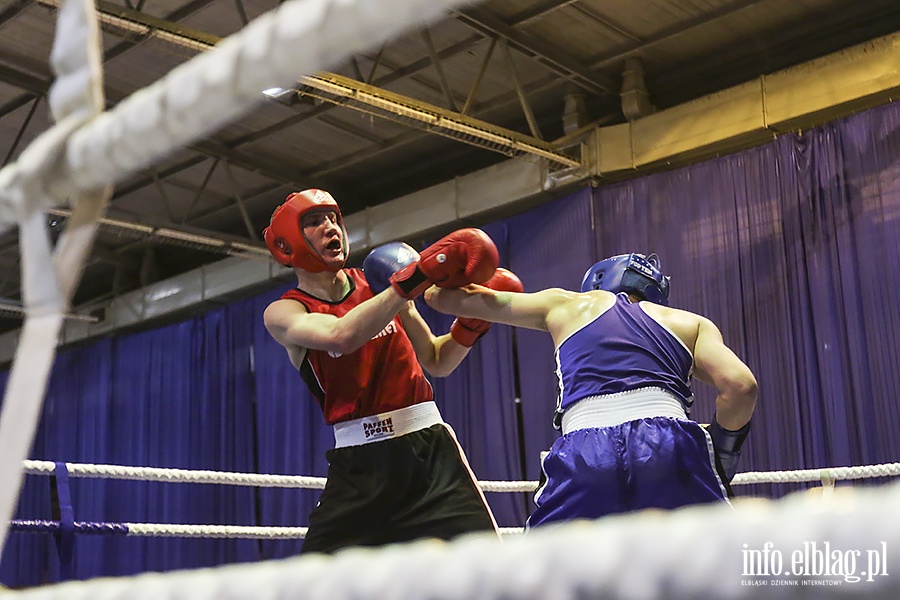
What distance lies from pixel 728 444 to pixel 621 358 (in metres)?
0.37

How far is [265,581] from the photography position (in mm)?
488

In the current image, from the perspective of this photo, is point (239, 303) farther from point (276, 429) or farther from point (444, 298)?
point (444, 298)

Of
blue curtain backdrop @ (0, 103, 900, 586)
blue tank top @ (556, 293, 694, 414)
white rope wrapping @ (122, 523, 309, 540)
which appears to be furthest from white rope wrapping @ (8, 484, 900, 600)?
blue curtain backdrop @ (0, 103, 900, 586)

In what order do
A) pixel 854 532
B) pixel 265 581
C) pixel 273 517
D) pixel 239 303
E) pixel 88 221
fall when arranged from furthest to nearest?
pixel 239 303
pixel 273 517
pixel 88 221
pixel 265 581
pixel 854 532

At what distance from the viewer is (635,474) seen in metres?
1.95

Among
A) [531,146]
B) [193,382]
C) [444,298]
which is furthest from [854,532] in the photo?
[193,382]

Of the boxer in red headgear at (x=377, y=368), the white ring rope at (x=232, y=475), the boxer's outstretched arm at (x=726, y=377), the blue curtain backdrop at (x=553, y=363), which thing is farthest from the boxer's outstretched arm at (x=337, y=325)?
the blue curtain backdrop at (x=553, y=363)

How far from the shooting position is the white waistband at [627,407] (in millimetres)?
2021

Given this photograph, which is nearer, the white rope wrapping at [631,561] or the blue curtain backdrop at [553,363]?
the white rope wrapping at [631,561]

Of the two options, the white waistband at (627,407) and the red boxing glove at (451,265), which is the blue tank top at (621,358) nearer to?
the white waistband at (627,407)

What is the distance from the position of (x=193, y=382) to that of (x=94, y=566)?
168cm
